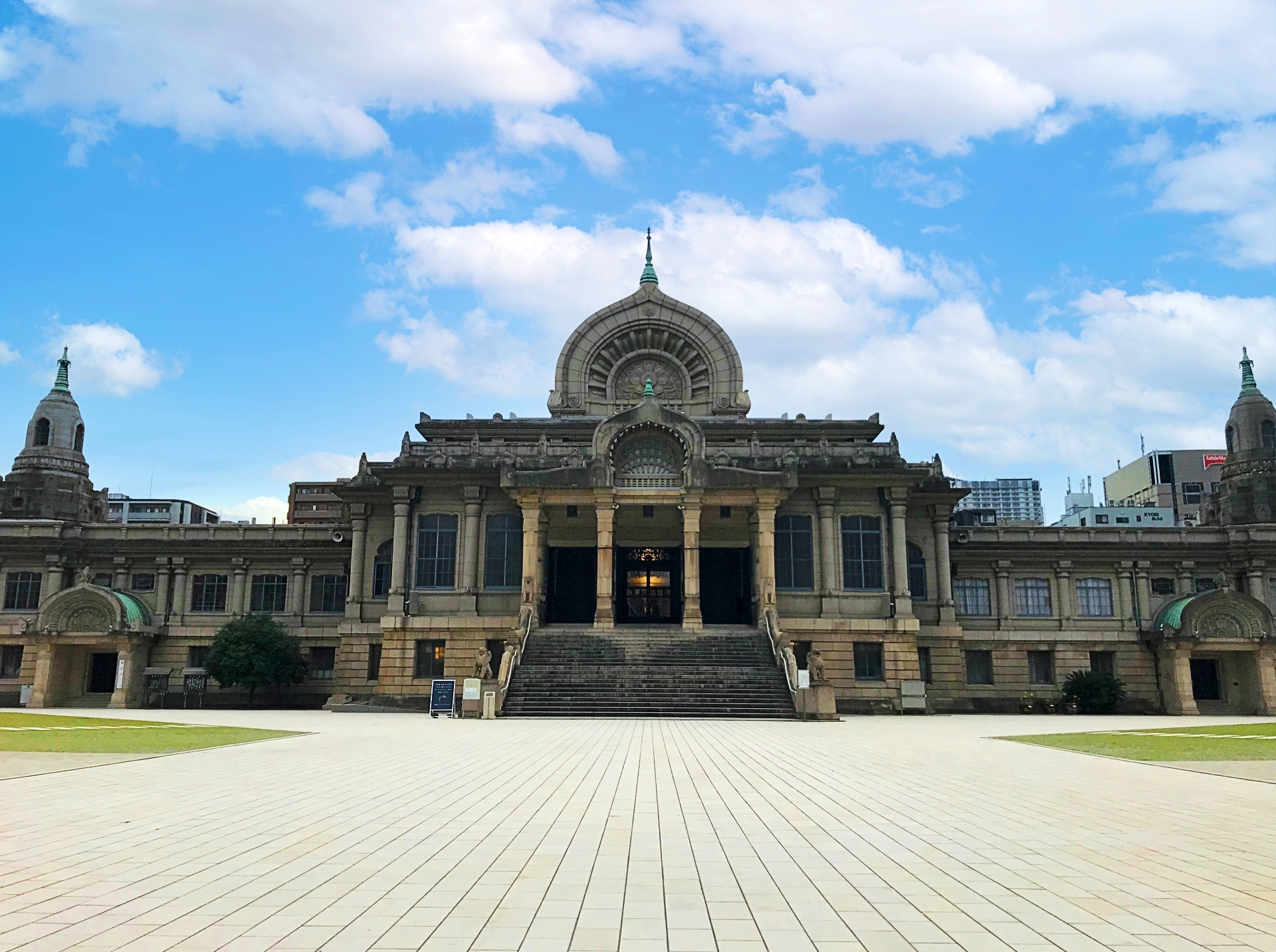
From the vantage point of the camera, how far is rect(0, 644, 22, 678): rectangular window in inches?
1965

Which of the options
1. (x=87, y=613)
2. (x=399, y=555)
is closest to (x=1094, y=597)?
(x=399, y=555)

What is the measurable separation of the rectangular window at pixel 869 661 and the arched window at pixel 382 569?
22.6 meters

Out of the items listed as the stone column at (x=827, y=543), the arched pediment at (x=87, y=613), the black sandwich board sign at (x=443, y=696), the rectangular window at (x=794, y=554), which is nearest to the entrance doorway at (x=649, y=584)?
the rectangular window at (x=794, y=554)

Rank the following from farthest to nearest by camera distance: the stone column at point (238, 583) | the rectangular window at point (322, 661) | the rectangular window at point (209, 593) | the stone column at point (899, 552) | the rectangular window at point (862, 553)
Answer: the rectangular window at point (209, 593)
the stone column at point (238, 583)
the rectangular window at point (322, 661)
the rectangular window at point (862, 553)
the stone column at point (899, 552)

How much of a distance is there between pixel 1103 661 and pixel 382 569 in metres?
36.4

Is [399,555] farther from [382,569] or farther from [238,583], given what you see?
[238,583]

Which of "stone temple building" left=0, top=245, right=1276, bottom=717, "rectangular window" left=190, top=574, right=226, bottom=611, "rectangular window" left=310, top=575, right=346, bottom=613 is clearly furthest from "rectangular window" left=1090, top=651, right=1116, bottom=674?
"rectangular window" left=190, top=574, right=226, bottom=611

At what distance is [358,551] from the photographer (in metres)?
48.0

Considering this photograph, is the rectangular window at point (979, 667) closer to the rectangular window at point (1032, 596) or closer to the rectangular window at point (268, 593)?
the rectangular window at point (1032, 596)

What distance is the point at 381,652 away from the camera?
144 ft

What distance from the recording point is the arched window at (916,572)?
156 ft

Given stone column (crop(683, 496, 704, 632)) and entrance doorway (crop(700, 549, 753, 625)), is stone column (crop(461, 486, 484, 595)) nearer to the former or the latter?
stone column (crop(683, 496, 704, 632))

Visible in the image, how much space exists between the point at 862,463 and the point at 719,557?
8.32 m

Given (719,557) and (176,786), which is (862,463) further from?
(176,786)
